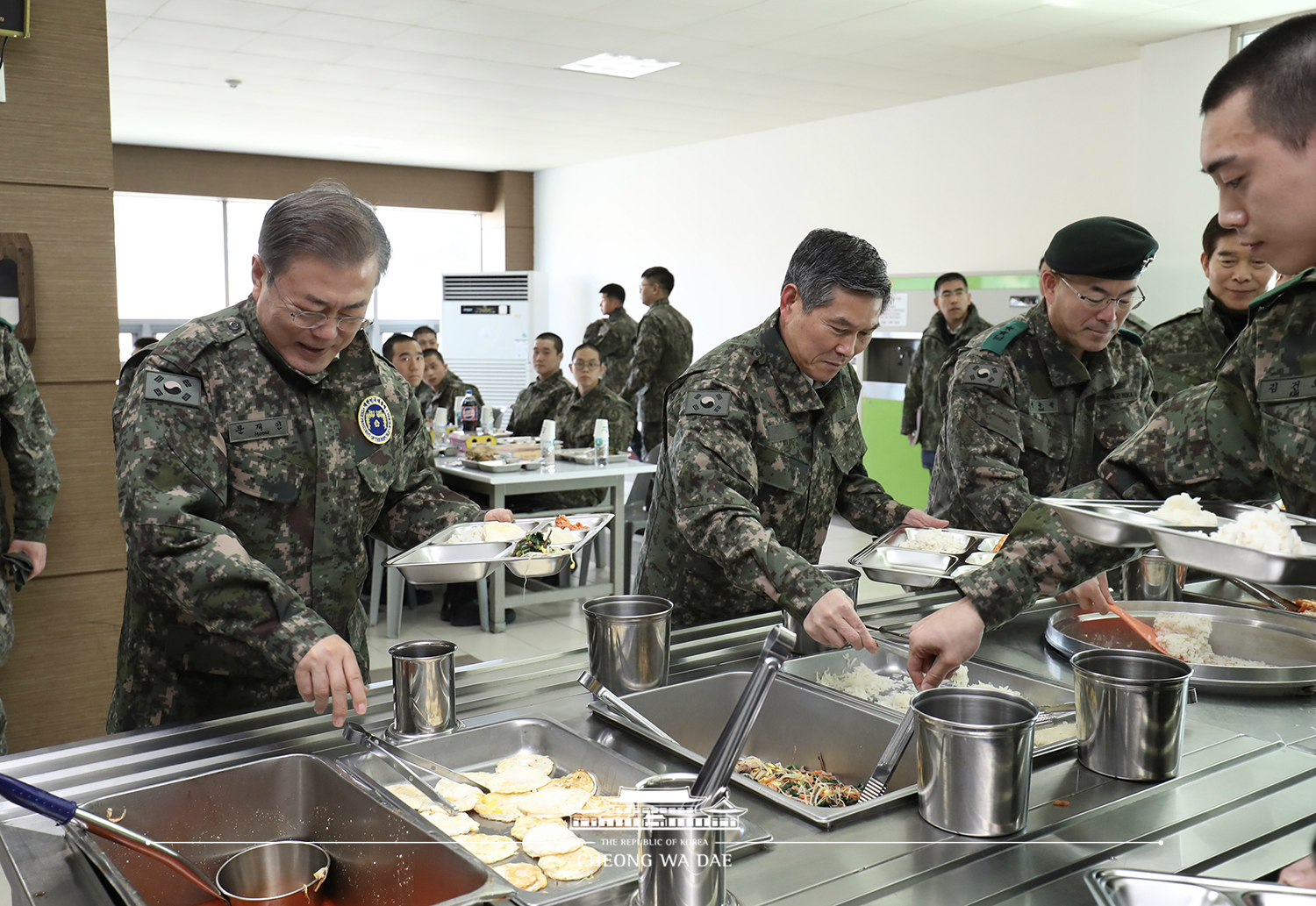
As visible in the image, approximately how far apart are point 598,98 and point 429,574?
6.62 metres

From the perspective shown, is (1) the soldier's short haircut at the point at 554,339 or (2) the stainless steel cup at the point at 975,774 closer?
(2) the stainless steel cup at the point at 975,774

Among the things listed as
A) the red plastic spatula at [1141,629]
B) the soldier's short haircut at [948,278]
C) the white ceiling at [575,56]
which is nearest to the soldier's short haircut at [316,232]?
the red plastic spatula at [1141,629]

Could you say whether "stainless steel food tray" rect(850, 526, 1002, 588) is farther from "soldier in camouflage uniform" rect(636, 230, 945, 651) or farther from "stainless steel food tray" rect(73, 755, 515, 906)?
"stainless steel food tray" rect(73, 755, 515, 906)

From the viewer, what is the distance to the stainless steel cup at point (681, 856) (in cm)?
91

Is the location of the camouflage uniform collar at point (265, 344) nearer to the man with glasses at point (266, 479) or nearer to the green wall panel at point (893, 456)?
the man with glasses at point (266, 479)

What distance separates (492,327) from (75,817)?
10614 mm

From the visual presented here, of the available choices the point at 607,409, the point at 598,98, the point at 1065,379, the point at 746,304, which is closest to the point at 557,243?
the point at 746,304

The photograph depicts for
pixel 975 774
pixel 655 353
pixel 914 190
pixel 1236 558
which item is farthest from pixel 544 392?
pixel 1236 558

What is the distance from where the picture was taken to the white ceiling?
17.6ft

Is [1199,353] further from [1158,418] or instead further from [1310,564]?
[1310,564]

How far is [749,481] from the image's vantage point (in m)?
1.93

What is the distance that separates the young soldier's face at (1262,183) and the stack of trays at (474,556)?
40.2 inches

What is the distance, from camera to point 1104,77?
251 inches

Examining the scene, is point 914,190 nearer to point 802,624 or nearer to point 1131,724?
point 802,624
